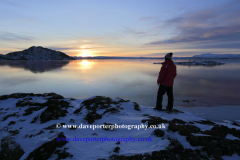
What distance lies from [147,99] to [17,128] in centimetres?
998

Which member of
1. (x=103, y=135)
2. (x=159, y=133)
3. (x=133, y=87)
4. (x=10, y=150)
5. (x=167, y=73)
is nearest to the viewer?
(x=159, y=133)

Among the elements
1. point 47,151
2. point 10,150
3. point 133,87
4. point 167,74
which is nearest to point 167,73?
point 167,74

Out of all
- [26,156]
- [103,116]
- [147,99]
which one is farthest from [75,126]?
[147,99]

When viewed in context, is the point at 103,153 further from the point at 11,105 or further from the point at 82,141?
the point at 11,105

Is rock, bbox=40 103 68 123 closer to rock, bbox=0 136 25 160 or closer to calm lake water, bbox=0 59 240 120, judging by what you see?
rock, bbox=0 136 25 160

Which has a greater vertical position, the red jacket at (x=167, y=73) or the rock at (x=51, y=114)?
the red jacket at (x=167, y=73)

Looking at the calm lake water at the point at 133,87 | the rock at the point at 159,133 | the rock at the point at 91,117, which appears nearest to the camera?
the rock at the point at 159,133

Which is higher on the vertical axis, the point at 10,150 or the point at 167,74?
the point at 167,74

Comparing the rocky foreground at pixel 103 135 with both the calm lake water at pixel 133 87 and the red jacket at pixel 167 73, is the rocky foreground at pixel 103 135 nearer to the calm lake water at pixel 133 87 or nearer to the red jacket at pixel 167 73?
the red jacket at pixel 167 73

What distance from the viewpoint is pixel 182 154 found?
332 centimetres

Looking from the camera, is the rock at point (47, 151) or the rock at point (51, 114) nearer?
the rock at point (47, 151)

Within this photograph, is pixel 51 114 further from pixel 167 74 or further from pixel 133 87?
pixel 133 87

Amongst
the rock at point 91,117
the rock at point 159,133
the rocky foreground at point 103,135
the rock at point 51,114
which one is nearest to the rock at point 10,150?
the rocky foreground at point 103,135

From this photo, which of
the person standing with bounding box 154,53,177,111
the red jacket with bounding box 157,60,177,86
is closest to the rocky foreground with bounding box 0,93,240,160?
the person standing with bounding box 154,53,177,111
